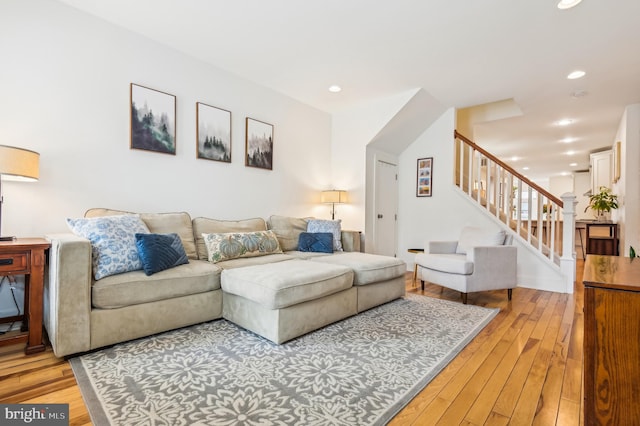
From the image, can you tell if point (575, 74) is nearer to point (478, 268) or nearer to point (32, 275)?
point (478, 268)

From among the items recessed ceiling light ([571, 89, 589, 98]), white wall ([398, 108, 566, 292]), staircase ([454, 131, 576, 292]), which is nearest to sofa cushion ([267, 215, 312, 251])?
white wall ([398, 108, 566, 292])

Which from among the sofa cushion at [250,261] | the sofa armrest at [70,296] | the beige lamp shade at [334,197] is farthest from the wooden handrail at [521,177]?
the sofa armrest at [70,296]

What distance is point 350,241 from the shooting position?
390cm

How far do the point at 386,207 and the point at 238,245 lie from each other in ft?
9.36

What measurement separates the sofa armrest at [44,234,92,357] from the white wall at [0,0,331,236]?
2.73ft

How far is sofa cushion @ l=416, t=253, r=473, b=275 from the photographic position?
3.22 meters

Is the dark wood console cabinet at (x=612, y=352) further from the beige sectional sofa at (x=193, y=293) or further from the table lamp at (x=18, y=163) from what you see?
the table lamp at (x=18, y=163)

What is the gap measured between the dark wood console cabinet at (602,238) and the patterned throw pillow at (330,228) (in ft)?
15.1

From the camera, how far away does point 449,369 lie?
1.90m

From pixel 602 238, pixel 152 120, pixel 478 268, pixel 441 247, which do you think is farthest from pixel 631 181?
pixel 152 120

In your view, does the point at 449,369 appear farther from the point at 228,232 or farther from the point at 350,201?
the point at 350,201

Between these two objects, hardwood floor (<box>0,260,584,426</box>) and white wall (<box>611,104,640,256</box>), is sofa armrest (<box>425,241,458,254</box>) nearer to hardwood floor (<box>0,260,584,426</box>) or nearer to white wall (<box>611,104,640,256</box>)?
hardwood floor (<box>0,260,584,426</box>)

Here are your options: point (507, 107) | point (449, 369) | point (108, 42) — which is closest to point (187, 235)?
point (108, 42)

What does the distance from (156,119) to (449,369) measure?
3257 mm
